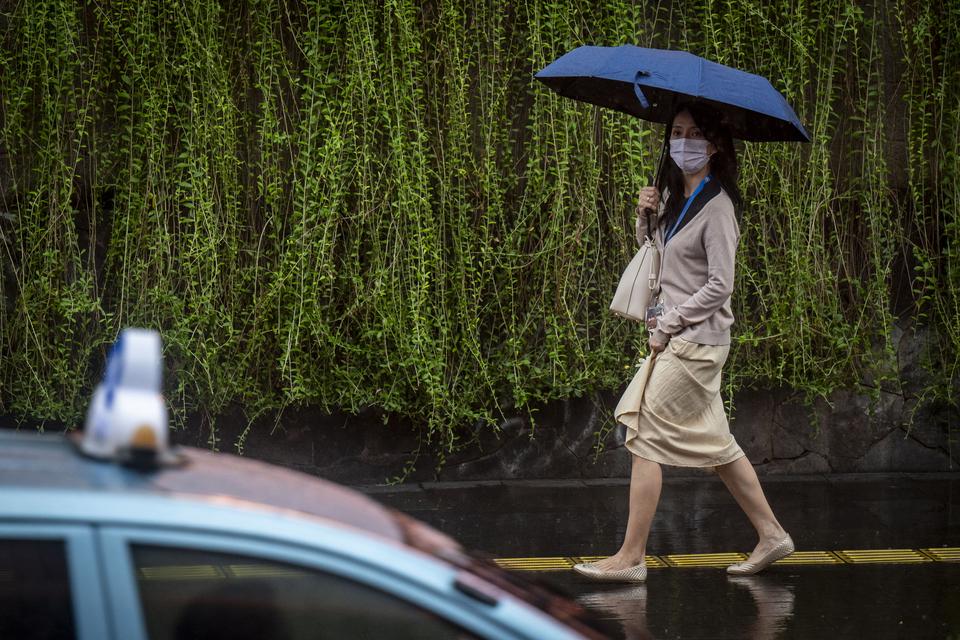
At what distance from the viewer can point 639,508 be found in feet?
17.6

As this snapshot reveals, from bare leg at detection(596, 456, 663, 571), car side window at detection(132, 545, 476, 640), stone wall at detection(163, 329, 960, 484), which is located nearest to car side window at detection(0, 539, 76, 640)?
car side window at detection(132, 545, 476, 640)

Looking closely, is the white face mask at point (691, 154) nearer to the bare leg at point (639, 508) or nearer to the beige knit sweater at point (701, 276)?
the beige knit sweater at point (701, 276)

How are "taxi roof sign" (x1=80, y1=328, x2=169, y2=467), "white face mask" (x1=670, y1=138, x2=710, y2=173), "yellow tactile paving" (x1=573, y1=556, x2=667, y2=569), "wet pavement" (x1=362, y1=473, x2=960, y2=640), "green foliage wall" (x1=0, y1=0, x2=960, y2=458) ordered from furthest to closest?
"green foliage wall" (x1=0, y1=0, x2=960, y2=458), "yellow tactile paving" (x1=573, y1=556, x2=667, y2=569), "white face mask" (x1=670, y1=138, x2=710, y2=173), "wet pavement" (x1=362, y1=473, x2=960, y2=640), "taxi roof sign" (x1=80, y1=328, x2=169, y2=467)

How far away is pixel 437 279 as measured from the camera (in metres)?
6.87

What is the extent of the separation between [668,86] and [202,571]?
3.58m

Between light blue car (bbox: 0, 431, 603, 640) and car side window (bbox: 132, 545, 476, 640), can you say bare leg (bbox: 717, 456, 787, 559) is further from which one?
car side window (bbox: 132, 545, 476, 640)

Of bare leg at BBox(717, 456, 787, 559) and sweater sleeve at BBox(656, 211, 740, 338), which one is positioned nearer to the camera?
sweater sleeve at BBox(656, 211, 740, 338)

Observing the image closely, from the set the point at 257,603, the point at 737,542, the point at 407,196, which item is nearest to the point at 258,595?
the point at 257,603

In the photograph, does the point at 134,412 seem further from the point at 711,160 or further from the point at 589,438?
the point at 589,438

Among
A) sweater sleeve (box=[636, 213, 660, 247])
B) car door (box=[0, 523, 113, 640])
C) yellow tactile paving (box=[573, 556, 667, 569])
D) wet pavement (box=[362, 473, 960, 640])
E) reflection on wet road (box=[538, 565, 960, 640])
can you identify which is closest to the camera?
car door (box=[0, 523, 113, 640])

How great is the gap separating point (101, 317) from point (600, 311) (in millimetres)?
2710

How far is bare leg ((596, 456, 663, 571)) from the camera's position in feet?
17.6

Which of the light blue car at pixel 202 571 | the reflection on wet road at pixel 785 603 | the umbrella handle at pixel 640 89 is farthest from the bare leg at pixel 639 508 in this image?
the light blue car at pixel 202 571

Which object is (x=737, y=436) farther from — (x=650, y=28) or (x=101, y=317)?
(x=101, y=317)
